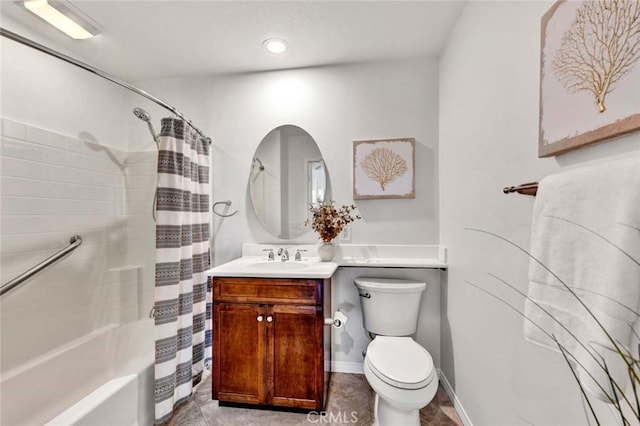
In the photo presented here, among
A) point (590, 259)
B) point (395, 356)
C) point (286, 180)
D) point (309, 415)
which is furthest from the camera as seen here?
point (286, 180)

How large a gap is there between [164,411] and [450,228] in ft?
6.67

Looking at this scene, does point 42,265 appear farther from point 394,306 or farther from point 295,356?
point 394,306

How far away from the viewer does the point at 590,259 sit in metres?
0.58

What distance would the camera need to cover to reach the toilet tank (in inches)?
71.1

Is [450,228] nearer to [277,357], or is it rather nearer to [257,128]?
[277,357]

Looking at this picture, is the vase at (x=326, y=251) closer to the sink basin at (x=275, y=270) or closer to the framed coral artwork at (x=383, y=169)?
the sink basin at (x=275, y=270)

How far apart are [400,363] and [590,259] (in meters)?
1.08

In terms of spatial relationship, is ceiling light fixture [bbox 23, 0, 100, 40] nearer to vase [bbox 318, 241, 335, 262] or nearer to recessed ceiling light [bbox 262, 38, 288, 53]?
recessed ceiling light [bbox 262, 38, 288, 53]

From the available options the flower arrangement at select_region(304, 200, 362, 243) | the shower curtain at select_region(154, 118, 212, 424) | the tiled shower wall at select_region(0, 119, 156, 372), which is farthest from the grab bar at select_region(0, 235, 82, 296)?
the flower arrangement at select_region(304, 200, 362, 243)

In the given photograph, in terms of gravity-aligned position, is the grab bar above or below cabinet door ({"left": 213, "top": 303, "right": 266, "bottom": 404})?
above

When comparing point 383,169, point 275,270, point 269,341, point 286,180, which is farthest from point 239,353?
point 383,169

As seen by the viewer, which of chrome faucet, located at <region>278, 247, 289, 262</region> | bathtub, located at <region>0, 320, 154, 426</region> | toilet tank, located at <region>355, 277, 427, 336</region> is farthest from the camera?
chrome faucet, located at <region>278, 247, 289, 262</region>

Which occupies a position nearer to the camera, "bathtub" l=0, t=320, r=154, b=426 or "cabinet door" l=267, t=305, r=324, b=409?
"bathtub" l=0, t=320, r=154, b=426

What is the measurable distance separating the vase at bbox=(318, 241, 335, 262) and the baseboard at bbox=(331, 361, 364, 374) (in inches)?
33.1
